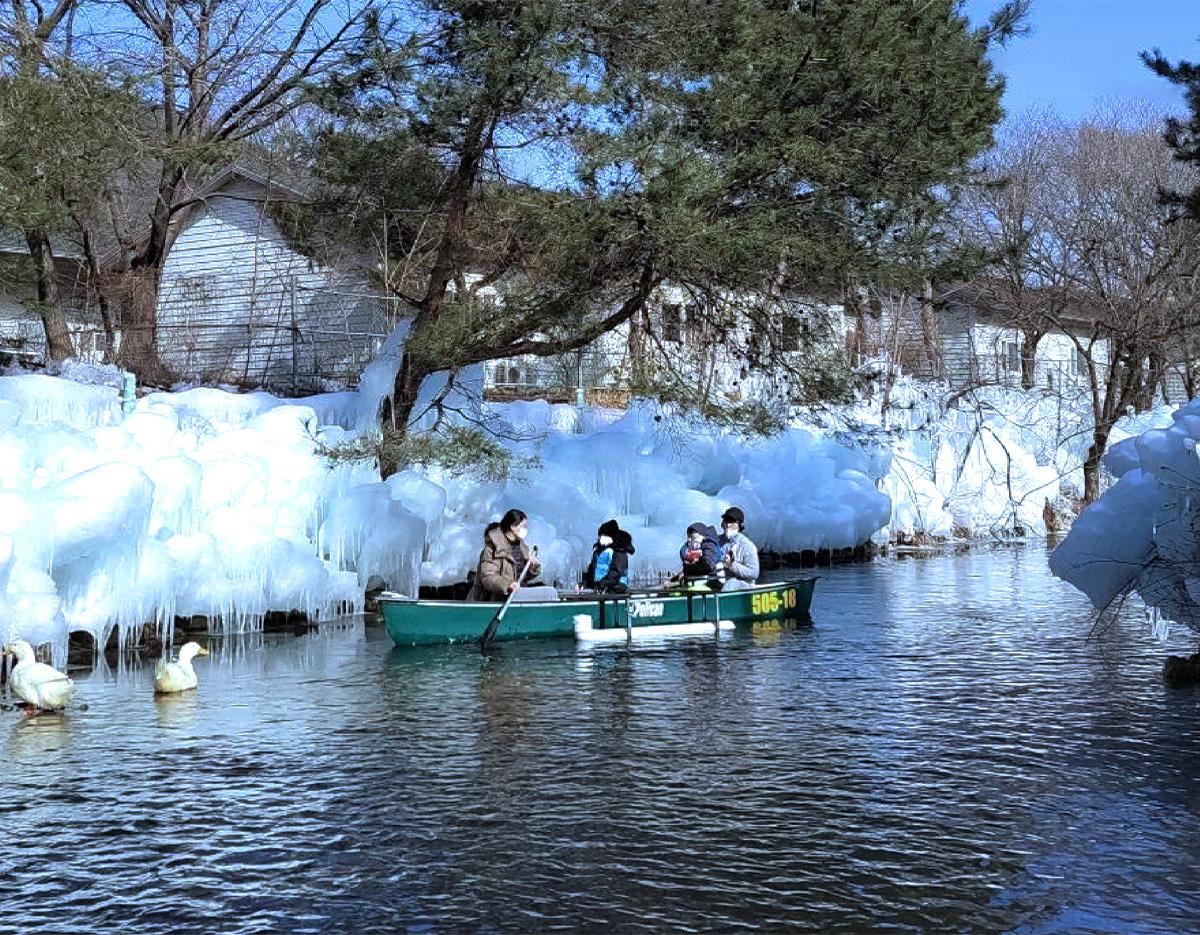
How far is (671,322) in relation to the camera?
19.3 metres

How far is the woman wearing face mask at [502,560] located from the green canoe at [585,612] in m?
0.37

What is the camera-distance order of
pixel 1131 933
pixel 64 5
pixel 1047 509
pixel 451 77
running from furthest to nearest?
pixel 1047 509 < pixel 64 5 < pixel 451 77 < pixel 1131 933

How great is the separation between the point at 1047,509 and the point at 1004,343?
9626 millimetres

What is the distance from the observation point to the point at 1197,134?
1588 cm

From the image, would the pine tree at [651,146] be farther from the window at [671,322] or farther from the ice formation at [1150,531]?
the ice formation at [1150,531]

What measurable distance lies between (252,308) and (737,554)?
13.6m

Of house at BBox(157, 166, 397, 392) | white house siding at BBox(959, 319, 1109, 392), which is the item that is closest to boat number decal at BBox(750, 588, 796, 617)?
house at BBox(157, 166, 397, 392)

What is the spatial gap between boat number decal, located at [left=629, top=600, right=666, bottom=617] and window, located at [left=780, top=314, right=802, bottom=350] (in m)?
4.08

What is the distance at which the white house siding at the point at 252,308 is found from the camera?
88.5 feet

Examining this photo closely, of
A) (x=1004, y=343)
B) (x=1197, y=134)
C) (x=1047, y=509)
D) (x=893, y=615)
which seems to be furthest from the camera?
(x=1004, y=343)

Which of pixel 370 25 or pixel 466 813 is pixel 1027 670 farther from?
pixel 370 25

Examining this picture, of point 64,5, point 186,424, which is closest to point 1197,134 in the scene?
point 186,424

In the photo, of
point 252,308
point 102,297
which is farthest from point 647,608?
point 252,308

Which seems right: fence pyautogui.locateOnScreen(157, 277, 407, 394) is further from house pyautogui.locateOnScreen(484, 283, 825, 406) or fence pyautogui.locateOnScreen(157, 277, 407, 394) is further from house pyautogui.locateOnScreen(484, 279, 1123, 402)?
house pyautogui.locateOnScreen(484, 283, 825, 406)
